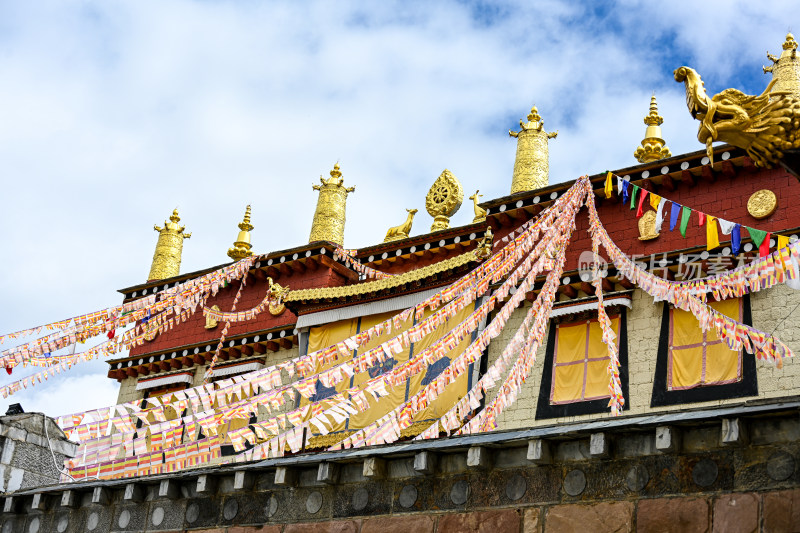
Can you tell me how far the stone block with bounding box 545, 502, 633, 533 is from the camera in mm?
10010

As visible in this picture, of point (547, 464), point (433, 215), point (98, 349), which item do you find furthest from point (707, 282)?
point (98, 349)

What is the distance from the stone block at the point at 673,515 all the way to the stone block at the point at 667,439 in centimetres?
51

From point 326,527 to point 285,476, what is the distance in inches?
33.2

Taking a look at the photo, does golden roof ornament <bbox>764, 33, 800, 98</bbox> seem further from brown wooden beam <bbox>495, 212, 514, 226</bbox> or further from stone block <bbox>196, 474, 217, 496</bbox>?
stone block <bbox>196, 474, 217, 496</bbox>

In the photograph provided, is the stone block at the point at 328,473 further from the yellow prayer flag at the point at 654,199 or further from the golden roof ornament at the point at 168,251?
Result: the golden roof ornament at the point at 168,251

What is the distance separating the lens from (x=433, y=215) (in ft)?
77.7

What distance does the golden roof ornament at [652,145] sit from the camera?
2005 cm

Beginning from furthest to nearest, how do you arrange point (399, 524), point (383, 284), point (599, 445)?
point (383, 284) < point (399, 524) < point (599, 445)

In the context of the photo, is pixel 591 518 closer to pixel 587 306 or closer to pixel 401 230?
pixel 587 306

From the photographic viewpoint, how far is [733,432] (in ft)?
30.9

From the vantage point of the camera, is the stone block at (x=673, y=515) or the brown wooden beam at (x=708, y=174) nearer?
the stone block at (x=673, y=515)

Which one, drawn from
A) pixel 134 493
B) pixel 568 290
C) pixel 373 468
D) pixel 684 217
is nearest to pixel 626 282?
pixel 568 290

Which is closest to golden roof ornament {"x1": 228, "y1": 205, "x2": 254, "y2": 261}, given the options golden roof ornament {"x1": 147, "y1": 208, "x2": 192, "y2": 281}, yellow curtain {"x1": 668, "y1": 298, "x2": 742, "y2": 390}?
golden roof ornament {"x1": 147, "y1": 208, "x2": 192, "y2": 281}

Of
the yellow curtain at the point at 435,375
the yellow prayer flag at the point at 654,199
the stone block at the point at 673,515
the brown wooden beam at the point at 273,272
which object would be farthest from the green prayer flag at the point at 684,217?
the brown wooden beam at the point at 273,272
